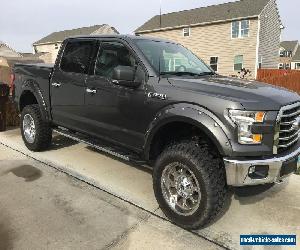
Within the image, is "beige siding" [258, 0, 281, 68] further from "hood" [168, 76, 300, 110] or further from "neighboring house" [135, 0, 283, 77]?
"hood" [168, 76, 300, 110]

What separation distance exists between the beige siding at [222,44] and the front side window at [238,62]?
25cm

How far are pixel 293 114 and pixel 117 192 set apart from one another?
7.78 feet

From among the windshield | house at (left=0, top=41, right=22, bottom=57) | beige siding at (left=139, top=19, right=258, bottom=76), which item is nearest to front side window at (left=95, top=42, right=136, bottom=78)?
the windshield

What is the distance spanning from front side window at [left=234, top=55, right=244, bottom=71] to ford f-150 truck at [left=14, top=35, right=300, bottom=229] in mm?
22026

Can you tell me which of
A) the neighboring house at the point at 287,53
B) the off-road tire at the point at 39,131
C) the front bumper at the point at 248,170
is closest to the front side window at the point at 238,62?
the off-road tire at the point at 39,131

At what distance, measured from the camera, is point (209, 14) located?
28562 millimetres

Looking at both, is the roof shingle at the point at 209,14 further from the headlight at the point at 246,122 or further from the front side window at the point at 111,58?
the headlight at the point at 246,122

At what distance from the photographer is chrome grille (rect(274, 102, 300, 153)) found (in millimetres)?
3270

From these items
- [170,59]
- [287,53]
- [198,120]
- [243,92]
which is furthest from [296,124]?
[287,53]

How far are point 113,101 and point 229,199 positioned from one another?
6.39 feet

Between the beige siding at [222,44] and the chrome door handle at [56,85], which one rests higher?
the beige siding at [222,44]

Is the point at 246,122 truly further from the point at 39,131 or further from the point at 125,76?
the point at 39,131

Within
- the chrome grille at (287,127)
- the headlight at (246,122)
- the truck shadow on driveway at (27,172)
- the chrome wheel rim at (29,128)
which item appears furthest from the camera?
the chrome wheel rim at (29,128)

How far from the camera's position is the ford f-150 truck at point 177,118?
3.19 metres
